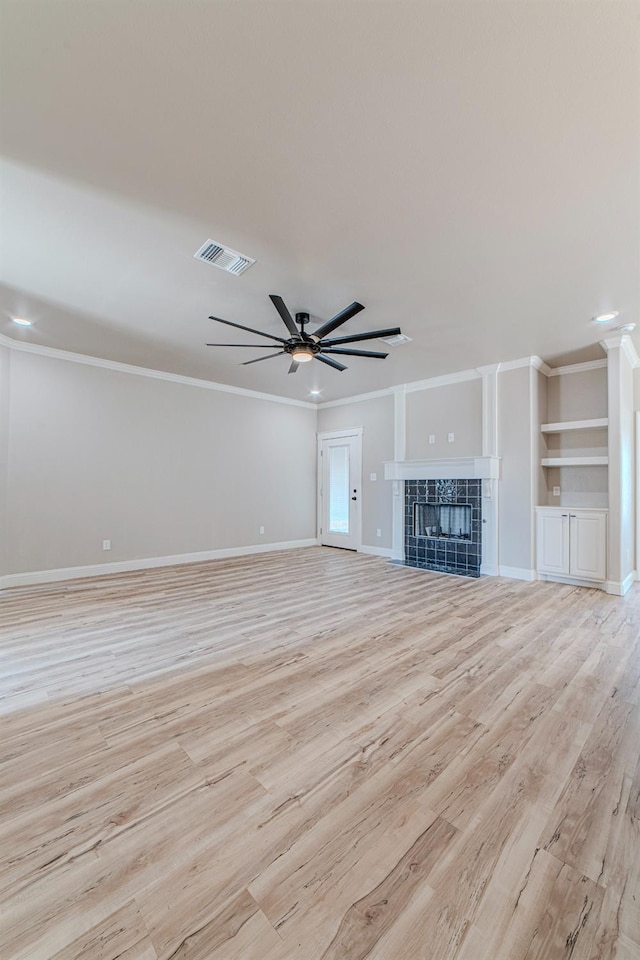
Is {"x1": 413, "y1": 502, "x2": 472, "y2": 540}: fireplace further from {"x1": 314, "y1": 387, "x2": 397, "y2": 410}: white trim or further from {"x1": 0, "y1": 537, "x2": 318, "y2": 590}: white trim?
{"x1": 0, "y1": 537, "x2": 318, "y2": 590}: white trim

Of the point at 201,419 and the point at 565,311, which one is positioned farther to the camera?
the point at 201,419

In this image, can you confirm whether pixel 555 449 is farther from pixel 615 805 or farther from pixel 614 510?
pixel 615 805

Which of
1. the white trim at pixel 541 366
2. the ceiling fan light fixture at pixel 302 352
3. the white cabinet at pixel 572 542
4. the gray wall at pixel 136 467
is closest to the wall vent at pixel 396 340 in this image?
the ceiling fan light fixture at pixel 302 352

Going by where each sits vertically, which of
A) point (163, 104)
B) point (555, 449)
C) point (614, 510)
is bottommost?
point (614, 510)

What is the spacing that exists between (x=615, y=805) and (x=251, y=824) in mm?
1344

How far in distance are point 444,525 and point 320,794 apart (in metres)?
4.66

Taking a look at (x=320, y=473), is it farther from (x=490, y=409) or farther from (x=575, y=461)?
(x=575, y=461)

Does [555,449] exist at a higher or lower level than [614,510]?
higher

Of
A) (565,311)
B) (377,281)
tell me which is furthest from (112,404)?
(565,311)

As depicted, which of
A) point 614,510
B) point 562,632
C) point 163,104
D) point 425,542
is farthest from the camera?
point 425,542

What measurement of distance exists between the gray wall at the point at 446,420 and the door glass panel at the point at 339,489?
1478 millimetres

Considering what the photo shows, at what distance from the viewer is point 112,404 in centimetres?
526

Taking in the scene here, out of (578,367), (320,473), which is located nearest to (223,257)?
(578,367)

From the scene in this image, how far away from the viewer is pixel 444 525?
573 centimetres
